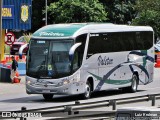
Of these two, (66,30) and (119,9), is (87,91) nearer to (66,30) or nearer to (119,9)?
(66,30)

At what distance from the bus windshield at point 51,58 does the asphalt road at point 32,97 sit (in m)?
1.24

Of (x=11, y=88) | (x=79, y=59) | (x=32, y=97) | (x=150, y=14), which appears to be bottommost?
(x=11, y=88)

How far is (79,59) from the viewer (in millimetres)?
26281

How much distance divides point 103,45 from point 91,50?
1.23 meters

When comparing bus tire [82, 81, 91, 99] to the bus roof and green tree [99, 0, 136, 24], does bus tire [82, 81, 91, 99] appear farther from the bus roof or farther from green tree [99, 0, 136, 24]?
green tree [99, 0, 136, 24]

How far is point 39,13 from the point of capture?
→ 87.4 m

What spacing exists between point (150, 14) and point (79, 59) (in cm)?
4212

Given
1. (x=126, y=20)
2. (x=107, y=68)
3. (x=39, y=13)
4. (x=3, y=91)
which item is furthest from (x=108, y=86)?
(x=39, y=13)

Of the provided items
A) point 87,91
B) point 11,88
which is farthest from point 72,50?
point 11,88

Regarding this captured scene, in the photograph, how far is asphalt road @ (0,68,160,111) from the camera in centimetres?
2536

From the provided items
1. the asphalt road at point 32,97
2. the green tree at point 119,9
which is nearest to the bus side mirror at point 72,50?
the asphalt road at point 32,97

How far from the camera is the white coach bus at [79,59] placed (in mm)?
25922

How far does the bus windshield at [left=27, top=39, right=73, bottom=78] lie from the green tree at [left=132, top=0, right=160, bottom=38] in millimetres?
42075

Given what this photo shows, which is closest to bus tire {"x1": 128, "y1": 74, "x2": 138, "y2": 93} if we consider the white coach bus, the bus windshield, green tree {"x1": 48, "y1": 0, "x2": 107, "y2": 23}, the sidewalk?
the white coach bus
